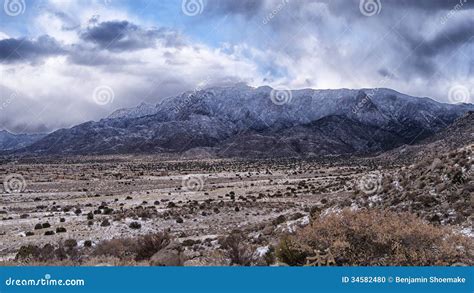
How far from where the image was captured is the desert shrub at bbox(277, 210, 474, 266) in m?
11.0

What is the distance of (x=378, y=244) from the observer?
11367 mm

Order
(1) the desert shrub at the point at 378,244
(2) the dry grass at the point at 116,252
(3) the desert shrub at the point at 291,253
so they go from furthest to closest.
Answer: (2) the dry grass at the point at 116,252 → (3) the desert shrub at the point at 291,253 → (1) the desert shrub at the point at 378,244

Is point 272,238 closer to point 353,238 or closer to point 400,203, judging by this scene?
point 400,203

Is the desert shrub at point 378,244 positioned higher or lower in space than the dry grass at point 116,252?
higher

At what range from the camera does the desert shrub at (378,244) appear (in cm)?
1098

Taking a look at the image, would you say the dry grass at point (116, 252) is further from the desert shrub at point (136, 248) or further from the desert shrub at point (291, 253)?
the desert shrub at point (291, 253)

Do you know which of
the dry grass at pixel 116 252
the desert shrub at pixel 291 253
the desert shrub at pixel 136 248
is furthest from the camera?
the desert shrub at pixel 136 248

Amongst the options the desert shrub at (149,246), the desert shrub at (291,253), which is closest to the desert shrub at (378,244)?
the desert shrub at (291,253)

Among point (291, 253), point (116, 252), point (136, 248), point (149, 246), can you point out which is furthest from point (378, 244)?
point (116, 252)

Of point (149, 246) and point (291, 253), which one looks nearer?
point (291, 253)

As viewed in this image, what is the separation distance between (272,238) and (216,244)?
95.1 inches

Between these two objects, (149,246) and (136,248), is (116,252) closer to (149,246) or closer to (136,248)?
(136,248)

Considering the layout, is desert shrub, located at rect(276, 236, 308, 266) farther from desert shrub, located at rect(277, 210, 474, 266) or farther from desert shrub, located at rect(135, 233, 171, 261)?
desert shrub, located at rect(135, 233, 171, 261)

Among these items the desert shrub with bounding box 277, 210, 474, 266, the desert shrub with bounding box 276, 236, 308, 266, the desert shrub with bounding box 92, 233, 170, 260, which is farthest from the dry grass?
the desert shrub with bounding box 277, 210, 474, 266
